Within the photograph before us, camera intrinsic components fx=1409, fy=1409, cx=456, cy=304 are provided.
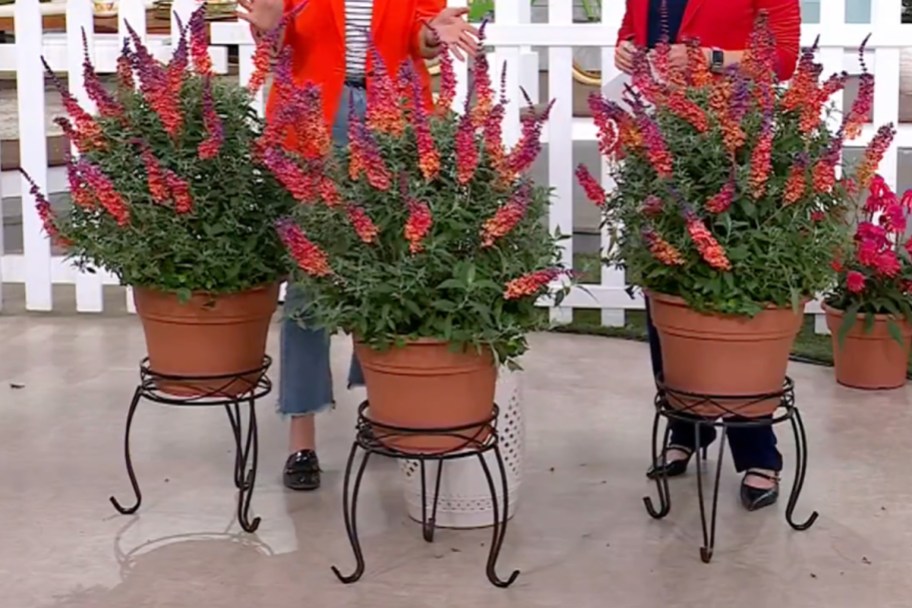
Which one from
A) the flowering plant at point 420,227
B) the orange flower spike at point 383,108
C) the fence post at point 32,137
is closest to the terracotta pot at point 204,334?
the flowering plant at point 420,227

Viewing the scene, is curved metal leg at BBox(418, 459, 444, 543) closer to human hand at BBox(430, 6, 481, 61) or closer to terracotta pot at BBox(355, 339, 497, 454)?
terracotta pot at BBox(355, 339, 497, 454)

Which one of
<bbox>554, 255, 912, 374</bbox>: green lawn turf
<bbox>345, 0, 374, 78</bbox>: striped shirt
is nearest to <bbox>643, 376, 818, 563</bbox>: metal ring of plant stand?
<bbox>345, 0, 374, 78</bbox>: striped shirt

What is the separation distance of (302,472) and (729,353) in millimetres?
1205

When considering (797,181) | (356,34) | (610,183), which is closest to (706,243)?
(797,181)

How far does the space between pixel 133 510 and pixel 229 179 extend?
0.92 metres

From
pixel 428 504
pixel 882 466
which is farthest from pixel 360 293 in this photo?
pixel 882 466

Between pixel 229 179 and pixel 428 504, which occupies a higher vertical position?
pixel 229 179

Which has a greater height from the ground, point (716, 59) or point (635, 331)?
point (716, 59)

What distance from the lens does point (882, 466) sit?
384 centimetres

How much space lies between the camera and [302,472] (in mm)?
3670

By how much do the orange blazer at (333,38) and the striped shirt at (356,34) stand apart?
0.05 feet

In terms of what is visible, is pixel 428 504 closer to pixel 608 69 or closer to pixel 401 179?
pixel 401 179

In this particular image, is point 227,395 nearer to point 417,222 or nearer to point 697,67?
point 417,222

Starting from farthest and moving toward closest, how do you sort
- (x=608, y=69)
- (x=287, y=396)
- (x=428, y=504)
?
(x=608, y=69) < (x=287, y=396) < (x=428, y=504)
